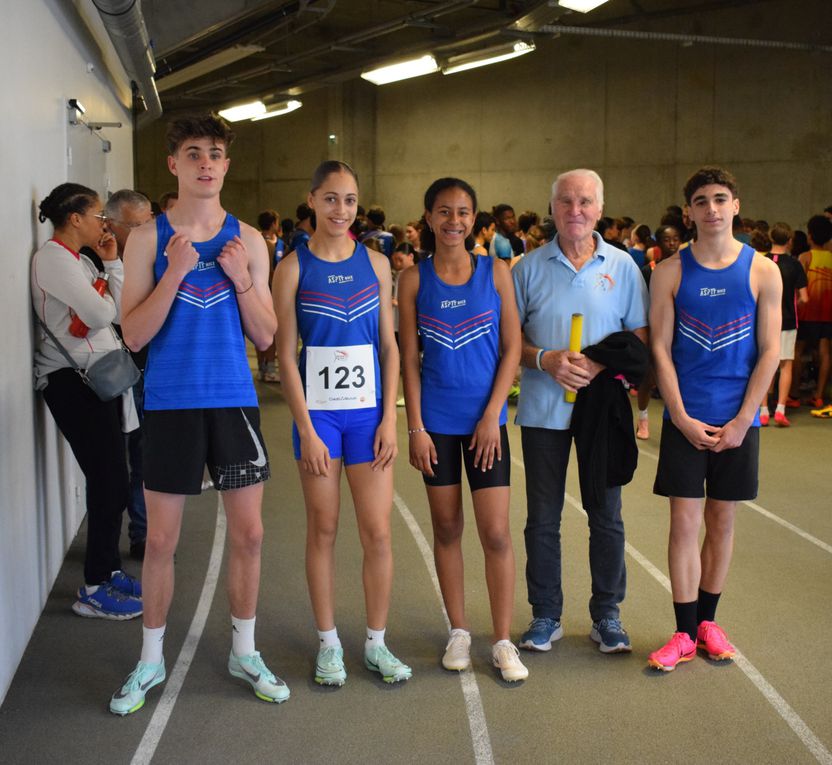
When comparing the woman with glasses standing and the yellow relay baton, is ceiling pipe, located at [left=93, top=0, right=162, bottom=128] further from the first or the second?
the yellow relay baton

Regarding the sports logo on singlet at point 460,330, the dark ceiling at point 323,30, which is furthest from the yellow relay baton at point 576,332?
the dark ceiling at point 323,30

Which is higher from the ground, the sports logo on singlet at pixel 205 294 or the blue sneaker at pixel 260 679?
the sports logo on singlet at pixel 205 294

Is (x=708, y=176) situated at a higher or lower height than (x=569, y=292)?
higher

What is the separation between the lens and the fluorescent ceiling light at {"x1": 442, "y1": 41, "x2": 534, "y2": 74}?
11.8 meters

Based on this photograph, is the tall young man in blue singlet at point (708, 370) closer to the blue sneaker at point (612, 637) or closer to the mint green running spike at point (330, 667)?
the blue sneaker at point (612, 637)

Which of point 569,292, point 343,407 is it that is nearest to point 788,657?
point 569,292

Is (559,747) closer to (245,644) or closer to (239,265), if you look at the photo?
(245,644)

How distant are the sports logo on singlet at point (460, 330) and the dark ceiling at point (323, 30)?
20.1 ft

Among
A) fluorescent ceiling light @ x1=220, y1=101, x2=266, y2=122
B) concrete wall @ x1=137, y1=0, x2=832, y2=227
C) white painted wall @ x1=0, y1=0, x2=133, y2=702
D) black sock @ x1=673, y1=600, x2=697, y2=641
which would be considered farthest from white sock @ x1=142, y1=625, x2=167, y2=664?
fluorescent ceiling light @ x1=220, y1=101, x2=266, y2=122

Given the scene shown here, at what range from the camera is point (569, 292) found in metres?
3.88

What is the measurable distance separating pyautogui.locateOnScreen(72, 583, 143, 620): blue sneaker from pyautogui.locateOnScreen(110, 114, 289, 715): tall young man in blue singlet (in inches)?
35.7

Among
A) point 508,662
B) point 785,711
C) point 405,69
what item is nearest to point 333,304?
point 508,662

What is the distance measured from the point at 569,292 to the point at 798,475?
4108mm

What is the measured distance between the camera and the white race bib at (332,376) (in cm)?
357
